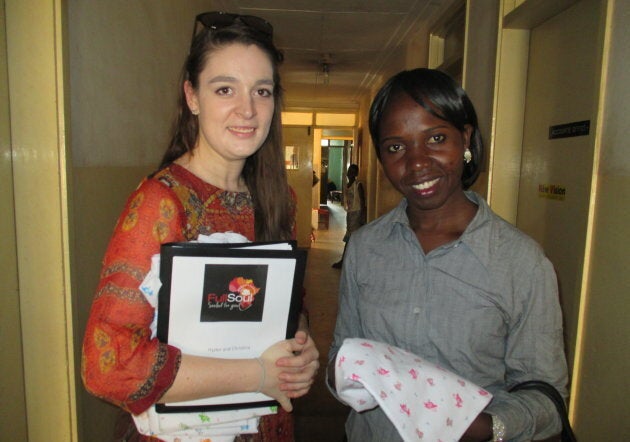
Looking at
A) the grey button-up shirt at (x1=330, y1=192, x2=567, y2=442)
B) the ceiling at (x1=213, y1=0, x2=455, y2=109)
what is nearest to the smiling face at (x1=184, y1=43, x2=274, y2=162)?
the grey button-up shirt at (x1=330, y1=192, x2=567, y2=442)

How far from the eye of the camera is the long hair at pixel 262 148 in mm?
1069

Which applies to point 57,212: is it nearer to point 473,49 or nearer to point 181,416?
point 181,416

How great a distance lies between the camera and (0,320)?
1.29 m

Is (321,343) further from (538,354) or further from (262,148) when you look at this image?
(538,354)

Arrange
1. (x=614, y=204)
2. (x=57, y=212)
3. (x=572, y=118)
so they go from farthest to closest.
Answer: (x=572, y=118)
(x=614, y=204)
(x=57, y=212)

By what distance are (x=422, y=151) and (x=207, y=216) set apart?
59cm

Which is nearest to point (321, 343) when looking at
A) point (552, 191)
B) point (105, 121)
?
point (552, 191)

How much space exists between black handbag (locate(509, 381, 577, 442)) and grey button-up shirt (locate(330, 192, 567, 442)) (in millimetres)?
14

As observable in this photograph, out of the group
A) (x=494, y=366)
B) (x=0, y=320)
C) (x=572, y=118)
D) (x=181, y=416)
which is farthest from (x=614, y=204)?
(x=0, y=320)

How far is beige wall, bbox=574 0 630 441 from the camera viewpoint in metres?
1.52

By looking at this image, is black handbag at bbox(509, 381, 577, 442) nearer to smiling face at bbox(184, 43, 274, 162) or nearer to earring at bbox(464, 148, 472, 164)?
earring at bbox(464, 148, 472, 164)

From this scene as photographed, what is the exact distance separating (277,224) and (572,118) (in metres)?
1.84

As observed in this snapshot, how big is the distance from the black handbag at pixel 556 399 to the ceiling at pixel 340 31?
3871 mm

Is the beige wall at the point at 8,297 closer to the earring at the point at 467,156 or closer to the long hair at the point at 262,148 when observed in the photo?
the long hair at the point at 262,148
